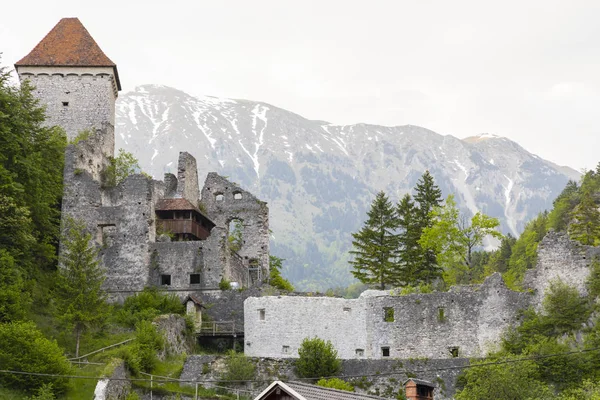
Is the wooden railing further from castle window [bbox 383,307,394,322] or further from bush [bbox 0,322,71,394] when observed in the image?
bush [bbox 0,322,71,394]

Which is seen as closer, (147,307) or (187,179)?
(147,307)

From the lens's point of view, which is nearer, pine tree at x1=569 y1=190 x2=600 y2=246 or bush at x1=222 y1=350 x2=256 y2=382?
bush at x1=222 y1=350 x2=256 y2=382

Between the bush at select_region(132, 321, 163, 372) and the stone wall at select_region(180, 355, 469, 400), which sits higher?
the bush at select_region(132, 321, 163, 372)

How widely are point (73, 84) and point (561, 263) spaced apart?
39449 millimetres

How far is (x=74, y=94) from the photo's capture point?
77188 mm

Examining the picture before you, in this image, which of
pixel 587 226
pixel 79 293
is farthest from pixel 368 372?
pixel 587 226

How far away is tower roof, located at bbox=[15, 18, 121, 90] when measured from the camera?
254 feet

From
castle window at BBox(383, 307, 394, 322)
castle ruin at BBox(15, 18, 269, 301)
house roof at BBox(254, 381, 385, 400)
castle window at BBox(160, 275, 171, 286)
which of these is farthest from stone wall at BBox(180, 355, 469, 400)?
house roof at BBox(254, 381, 385, 400)

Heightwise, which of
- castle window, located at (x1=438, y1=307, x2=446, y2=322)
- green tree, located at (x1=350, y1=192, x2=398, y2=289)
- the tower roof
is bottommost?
castle window, located at (x1=438, y1=307, x2=446, y2=322)

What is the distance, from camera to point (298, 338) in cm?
6103

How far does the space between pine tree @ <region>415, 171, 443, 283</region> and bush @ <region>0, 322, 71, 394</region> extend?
30.4m

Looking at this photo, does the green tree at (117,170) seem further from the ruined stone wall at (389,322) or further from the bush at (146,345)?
the bush at (146,345)

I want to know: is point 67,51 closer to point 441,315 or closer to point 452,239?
point 452,239

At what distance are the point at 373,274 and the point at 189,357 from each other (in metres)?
20.6
